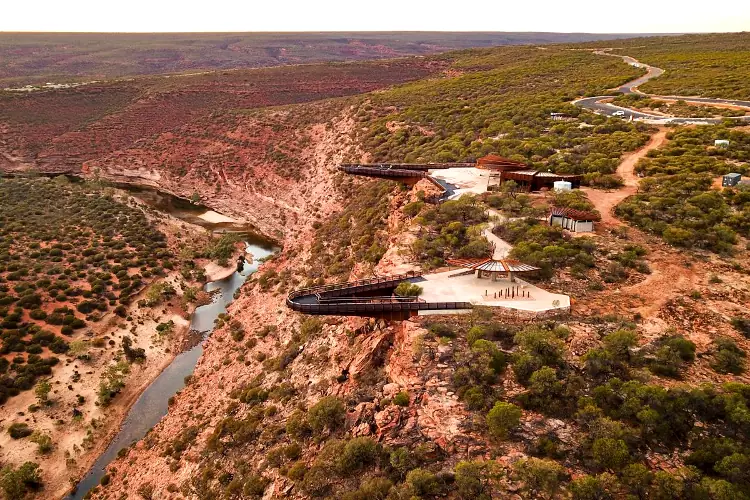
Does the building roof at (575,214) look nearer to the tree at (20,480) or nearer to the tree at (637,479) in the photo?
the tree at (637,479)

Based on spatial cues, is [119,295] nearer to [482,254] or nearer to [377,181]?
[377,181]

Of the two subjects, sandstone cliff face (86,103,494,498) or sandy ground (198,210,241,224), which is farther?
sandy ground (198,210,241,224)

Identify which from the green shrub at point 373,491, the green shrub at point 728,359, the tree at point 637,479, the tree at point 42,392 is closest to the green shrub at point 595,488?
the tree at point 637,479

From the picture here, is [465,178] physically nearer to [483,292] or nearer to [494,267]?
[494,267]

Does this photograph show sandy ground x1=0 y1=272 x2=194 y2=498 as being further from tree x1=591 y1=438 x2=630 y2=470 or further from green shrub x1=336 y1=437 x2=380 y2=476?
tree x1=591 y1=438 x2=630 y2=470

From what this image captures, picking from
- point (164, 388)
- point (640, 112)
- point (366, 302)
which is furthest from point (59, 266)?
point (640, 112)

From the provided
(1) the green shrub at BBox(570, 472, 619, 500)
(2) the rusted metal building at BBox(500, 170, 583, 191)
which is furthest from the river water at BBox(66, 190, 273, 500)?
(2) the rusted metal building at BBox(500, 170, 583, 191)
